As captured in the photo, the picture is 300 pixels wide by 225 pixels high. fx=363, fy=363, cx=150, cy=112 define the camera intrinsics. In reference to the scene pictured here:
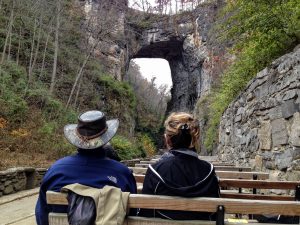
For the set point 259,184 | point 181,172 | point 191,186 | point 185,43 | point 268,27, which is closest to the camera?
point 191,186

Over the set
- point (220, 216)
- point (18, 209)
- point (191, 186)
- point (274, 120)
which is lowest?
point (18, 209)

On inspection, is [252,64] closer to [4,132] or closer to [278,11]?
[278,11]

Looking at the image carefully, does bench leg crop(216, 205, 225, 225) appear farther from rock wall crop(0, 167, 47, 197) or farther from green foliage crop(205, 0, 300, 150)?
rock wall crop(0, 167, 47, 197)

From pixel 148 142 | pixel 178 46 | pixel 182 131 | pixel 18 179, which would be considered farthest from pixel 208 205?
pixel 178 46

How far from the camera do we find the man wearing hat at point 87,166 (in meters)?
2.21

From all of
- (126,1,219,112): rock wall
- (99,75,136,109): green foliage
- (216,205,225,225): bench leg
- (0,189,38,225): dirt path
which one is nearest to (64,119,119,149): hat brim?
(216,205,225,225): bench leg

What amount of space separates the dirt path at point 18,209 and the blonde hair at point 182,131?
3.47 m

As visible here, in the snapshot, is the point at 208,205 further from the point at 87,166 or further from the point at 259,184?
the point at 259,184

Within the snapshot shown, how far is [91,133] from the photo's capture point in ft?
7.55

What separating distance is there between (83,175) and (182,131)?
2.22ft

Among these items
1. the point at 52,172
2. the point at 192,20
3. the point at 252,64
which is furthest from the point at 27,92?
the point at 192,20

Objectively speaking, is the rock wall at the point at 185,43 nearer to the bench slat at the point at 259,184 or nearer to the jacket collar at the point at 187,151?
the bench slat at the point at 259,184

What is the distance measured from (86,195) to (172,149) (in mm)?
645

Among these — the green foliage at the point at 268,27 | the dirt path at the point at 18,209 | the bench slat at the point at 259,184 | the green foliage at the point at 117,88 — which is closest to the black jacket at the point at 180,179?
the bench slat at the point at 259,184
